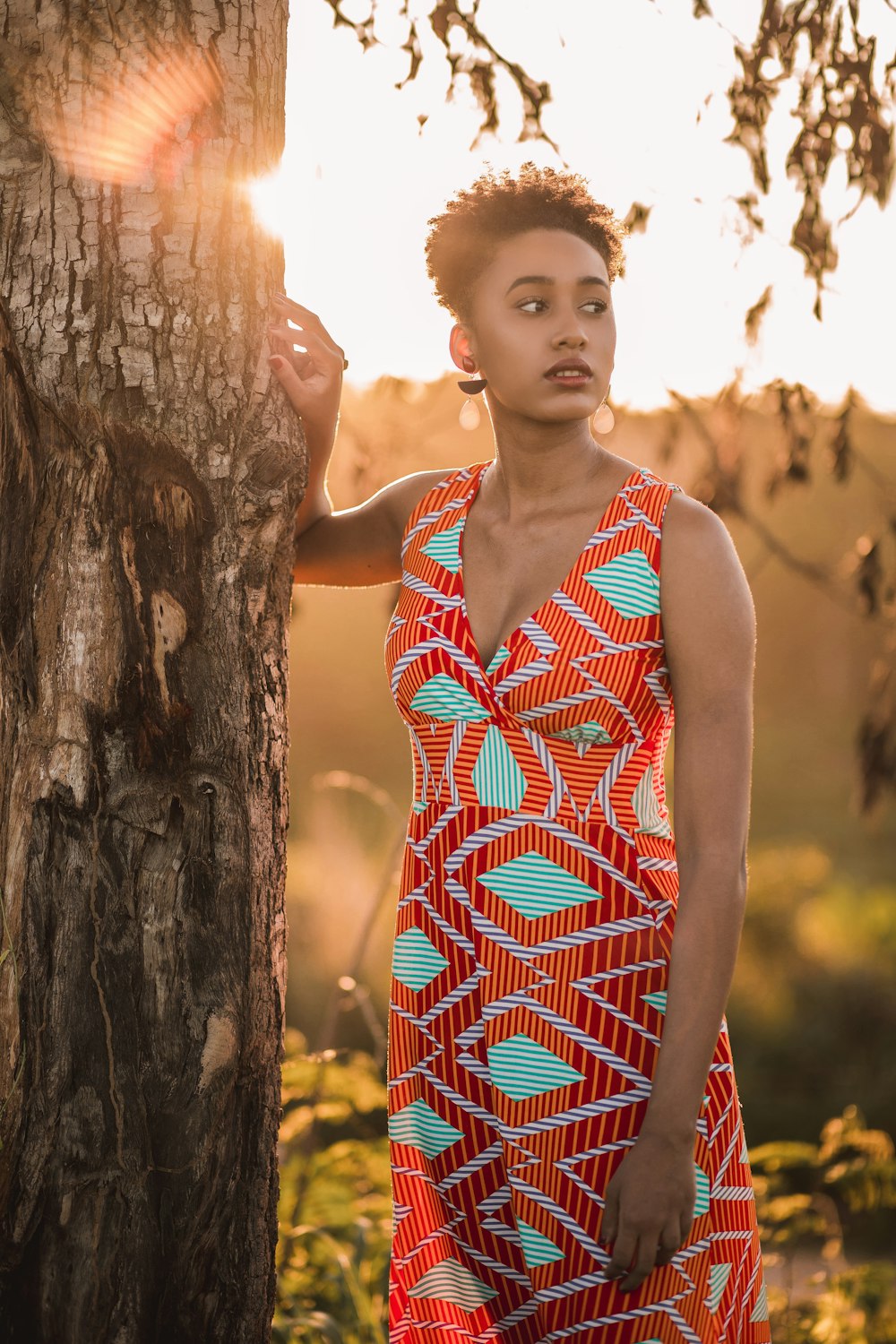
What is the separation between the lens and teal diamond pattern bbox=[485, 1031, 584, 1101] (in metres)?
1.56

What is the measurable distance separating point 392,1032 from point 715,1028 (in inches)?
17.3

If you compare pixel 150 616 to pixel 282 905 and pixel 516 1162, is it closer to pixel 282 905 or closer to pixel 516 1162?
pixel 282 905

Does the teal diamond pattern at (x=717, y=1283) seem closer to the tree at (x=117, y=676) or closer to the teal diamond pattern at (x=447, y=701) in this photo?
the tree at (x=117, y=676)

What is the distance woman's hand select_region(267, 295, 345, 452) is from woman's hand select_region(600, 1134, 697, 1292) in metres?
0.99

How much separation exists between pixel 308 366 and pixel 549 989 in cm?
86

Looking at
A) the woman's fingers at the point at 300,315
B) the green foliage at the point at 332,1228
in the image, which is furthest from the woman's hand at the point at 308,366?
the green foliage at the point at 332,1228

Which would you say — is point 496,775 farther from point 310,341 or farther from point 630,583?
point 310,341

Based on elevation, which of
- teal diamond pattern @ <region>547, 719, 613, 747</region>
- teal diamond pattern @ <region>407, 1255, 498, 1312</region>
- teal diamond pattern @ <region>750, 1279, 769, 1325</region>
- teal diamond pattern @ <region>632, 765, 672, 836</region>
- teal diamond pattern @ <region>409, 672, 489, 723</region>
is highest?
teal diamond pattern @ <region>409, 672, 489, 723</region>

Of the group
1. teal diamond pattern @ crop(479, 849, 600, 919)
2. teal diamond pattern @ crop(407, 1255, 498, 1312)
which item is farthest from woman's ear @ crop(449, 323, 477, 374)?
teal diamond pattern @ crop(407, 1255, 498, 1312)

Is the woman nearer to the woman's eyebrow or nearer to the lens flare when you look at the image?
the woman's eyebrow

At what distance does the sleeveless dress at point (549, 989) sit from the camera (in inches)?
61.3

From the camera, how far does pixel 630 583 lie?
1610 mm

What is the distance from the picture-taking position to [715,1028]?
5.03 ft

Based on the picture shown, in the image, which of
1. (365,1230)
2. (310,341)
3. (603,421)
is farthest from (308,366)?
(365,1230)
